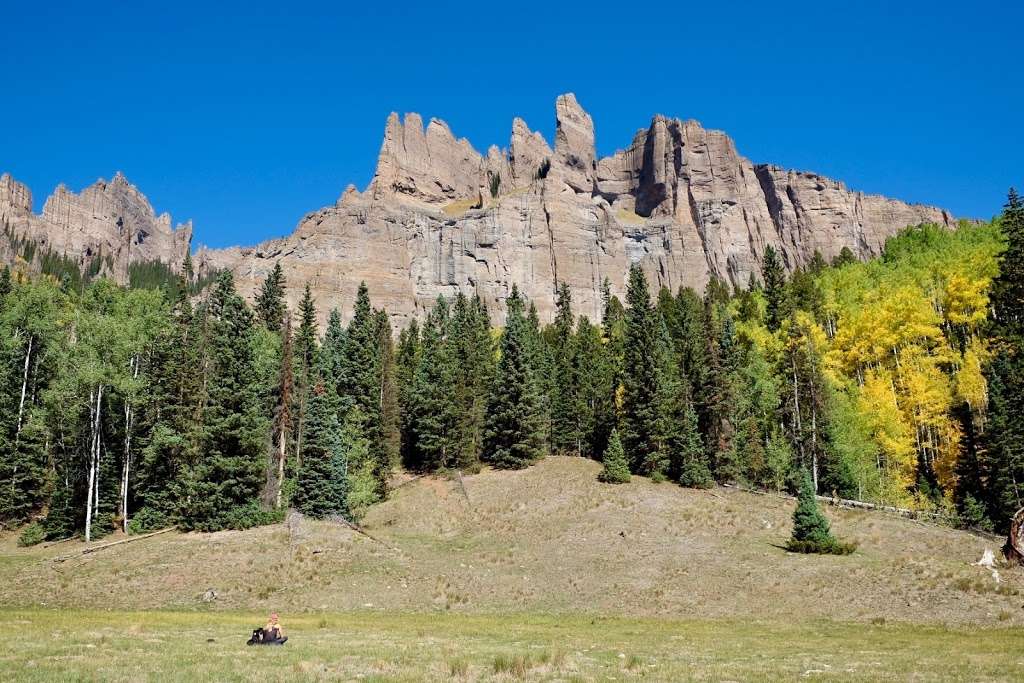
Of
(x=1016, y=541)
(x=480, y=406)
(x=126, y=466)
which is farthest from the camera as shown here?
(x=480, y=406)

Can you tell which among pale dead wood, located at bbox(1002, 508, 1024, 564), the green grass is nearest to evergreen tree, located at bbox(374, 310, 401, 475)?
the green grass

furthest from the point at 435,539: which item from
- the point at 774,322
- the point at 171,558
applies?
the point at 774,322

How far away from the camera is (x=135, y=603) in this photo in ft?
95.7

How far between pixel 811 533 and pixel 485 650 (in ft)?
77.7

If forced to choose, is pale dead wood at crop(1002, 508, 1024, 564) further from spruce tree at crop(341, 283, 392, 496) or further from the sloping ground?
spruce tree at crop(341, 283, 392, 496)

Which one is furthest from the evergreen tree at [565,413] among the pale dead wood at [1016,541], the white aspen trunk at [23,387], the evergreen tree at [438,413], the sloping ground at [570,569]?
the white aspen trunk at [23,387]

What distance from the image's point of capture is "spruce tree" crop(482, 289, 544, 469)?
200 feet

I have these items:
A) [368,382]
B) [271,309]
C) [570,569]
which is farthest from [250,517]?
[271,309]

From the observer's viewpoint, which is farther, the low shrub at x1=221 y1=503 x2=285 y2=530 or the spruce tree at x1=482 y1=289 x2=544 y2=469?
the spruce tree at x1=482 y1=289 x2=544 y2=469

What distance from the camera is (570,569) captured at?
3544cm

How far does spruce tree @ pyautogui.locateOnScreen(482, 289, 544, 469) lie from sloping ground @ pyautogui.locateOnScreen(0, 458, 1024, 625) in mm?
13067

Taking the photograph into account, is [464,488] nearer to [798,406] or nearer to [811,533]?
[811,533]

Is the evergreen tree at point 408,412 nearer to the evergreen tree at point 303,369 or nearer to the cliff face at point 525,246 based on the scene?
the evergreen tree at point 303,369

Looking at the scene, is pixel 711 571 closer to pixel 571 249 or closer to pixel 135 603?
pixel 135 603
